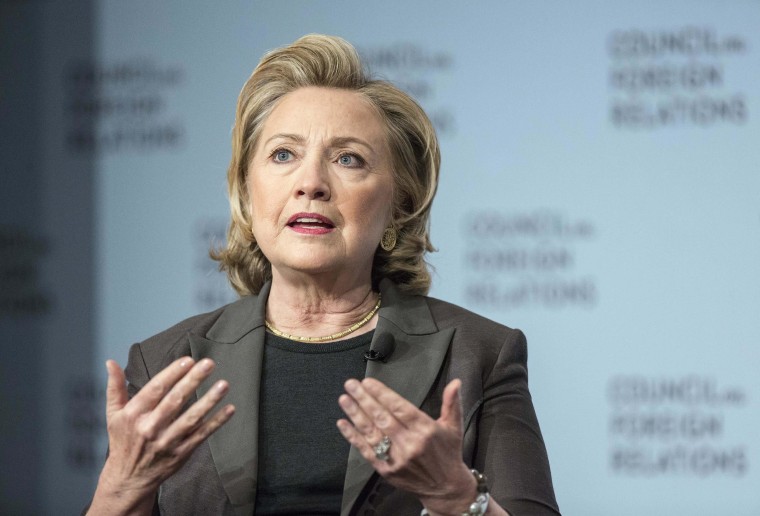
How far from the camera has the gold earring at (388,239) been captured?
2.32 meters

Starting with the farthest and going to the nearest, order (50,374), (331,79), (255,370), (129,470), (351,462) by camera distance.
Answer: (50,374), (331,79), (255,370), (351,462), (129,470)

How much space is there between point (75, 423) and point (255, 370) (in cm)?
186

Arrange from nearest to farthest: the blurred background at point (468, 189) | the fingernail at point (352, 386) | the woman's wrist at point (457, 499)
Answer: the fingernail at point (352, 386), the woman's wrist at point (457, 499), the blurred background at point (468, 189)

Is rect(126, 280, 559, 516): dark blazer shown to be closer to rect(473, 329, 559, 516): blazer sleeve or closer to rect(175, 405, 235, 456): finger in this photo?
rect(473, 329, 559, 516): blazer sleeve

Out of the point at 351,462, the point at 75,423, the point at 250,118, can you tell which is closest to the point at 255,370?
the point at 351,462

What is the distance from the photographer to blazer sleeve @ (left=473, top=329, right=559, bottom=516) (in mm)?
1914

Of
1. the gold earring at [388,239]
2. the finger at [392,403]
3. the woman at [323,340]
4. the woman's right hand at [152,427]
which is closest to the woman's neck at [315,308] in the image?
the woman at [323,340]

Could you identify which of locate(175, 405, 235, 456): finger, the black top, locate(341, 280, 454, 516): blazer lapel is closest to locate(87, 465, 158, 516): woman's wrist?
locate(175, 405, 235, 456): finger

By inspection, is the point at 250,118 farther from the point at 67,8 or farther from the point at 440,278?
the point at 67,8

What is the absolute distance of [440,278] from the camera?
354cm

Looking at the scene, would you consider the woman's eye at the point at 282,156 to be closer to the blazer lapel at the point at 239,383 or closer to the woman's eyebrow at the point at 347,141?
the woman's eyebrow at the point at 347,141

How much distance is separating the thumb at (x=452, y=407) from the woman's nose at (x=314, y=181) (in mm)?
611

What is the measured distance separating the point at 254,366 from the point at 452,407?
0.60m

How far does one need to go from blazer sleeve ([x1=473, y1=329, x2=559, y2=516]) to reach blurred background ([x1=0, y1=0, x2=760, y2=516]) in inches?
49.9
